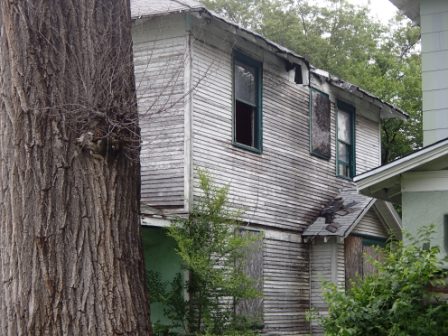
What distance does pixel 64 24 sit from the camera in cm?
517

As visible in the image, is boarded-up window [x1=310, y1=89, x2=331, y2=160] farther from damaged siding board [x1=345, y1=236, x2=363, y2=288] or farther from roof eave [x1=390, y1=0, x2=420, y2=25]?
roof eave [x1=390, y1=0, x2=420, y2=25]

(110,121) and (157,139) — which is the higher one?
(157,139)

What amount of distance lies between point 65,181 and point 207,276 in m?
8.29

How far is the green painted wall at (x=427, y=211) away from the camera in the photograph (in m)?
10.9

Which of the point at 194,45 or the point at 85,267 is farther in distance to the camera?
the point at 194,45

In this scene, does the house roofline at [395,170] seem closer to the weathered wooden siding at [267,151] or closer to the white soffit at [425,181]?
the white soffit at [425,181]

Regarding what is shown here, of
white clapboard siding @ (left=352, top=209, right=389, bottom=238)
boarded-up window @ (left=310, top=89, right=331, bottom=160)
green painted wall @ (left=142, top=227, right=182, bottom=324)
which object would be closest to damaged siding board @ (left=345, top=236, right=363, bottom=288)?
white clapboard siding @ (left=352, top=209, right=389, bottom=238)

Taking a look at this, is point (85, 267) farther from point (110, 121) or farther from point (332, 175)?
point (332, 175)

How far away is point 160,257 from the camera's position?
14.4 meters

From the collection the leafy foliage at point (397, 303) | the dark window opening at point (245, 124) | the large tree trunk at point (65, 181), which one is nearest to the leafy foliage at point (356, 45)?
the dark window opening at point (245, 124)

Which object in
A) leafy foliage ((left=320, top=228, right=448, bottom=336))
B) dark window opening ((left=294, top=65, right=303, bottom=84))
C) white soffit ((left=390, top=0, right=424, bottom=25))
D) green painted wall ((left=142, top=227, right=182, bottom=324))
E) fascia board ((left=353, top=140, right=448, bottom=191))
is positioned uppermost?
white soffit ((left=390, top=0, right=424, bottom=25))

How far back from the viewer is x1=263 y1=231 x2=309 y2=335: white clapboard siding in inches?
642

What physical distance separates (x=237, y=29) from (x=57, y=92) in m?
10.0

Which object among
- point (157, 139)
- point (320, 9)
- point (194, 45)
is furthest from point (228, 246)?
point (320, 9)
